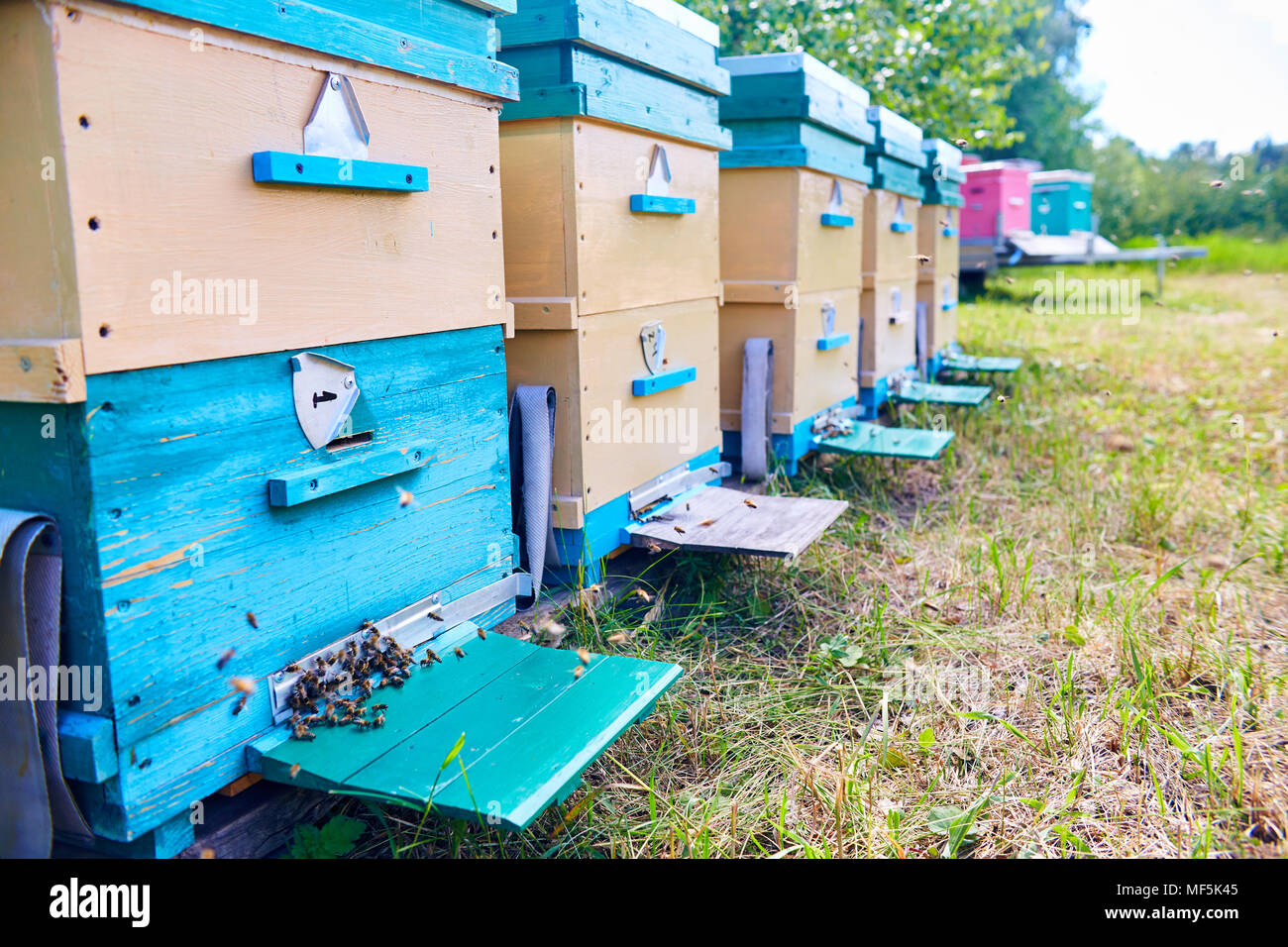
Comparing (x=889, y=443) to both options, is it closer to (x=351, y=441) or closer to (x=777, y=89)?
(x=777, y=89)

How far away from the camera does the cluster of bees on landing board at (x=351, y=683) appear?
1.69 meters

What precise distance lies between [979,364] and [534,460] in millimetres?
4964

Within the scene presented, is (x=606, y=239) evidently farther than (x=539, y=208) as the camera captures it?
Yes

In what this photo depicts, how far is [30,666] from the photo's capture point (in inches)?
54.5

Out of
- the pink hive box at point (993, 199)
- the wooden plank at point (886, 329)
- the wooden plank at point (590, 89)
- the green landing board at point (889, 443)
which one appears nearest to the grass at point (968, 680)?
the green landing board at point (889, 443)

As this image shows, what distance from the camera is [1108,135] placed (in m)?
23.6

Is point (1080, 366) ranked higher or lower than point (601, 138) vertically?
lower

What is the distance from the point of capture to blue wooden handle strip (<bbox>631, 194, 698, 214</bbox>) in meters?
2.79

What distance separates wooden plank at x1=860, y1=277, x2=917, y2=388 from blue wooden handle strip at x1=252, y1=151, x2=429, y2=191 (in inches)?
146

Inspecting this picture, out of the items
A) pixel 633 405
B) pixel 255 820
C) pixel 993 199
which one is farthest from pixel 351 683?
pixel 993 199

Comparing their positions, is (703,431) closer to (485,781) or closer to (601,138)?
(601,138)

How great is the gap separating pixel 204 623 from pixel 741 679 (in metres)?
1.57

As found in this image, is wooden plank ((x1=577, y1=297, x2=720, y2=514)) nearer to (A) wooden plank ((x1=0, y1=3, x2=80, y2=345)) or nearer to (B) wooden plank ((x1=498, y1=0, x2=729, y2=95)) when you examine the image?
(B) wooden plank ((x1=498, y1=0, x2=729, y2=95))
